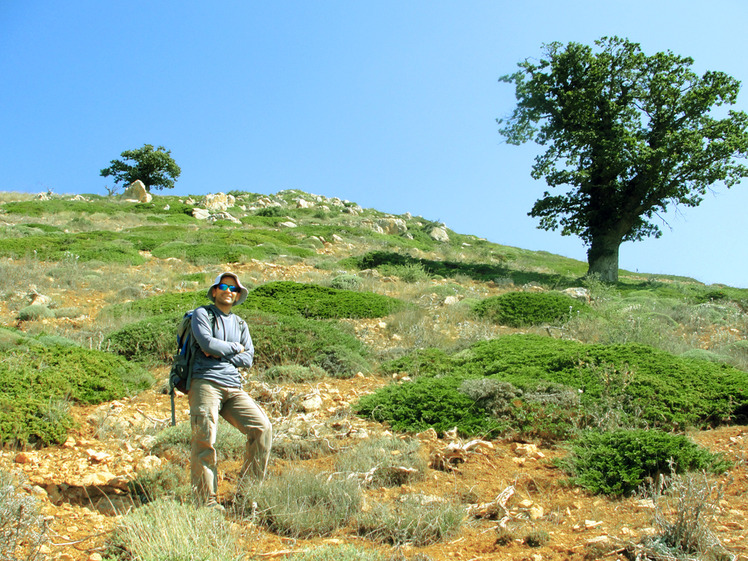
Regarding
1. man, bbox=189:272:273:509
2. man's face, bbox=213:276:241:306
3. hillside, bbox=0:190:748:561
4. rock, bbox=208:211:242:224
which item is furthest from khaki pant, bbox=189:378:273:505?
rock, bbox=208:211:242:224

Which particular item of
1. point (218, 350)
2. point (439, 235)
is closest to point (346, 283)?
point (218, 350)

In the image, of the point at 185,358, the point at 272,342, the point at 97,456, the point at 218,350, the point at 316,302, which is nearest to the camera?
the point at 218,350

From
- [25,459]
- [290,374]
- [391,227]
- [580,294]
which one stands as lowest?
[25,459]

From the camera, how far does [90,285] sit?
13117mm

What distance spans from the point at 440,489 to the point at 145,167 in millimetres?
47329

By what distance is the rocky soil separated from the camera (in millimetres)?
3473

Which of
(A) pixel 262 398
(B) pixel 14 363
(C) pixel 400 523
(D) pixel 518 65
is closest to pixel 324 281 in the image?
(A) pixel 262 398

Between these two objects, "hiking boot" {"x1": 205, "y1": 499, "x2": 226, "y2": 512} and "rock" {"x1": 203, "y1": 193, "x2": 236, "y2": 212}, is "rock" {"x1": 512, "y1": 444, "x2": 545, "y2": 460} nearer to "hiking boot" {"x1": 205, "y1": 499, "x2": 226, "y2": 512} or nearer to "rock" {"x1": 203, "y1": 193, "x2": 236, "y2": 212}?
"hiking boot" {"x1": 205, "y1": 499, "x2": 226, "y2": 512}

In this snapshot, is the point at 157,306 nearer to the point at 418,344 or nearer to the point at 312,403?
the point at 418,344

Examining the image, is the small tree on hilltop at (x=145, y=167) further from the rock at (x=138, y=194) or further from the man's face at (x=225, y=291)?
the man's face at (x=225, y=291)

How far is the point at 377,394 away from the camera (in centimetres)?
652

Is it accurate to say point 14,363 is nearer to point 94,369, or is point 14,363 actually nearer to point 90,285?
point 94,369

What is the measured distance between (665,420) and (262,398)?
177 inches

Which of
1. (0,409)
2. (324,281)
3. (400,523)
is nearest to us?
(400,523)
